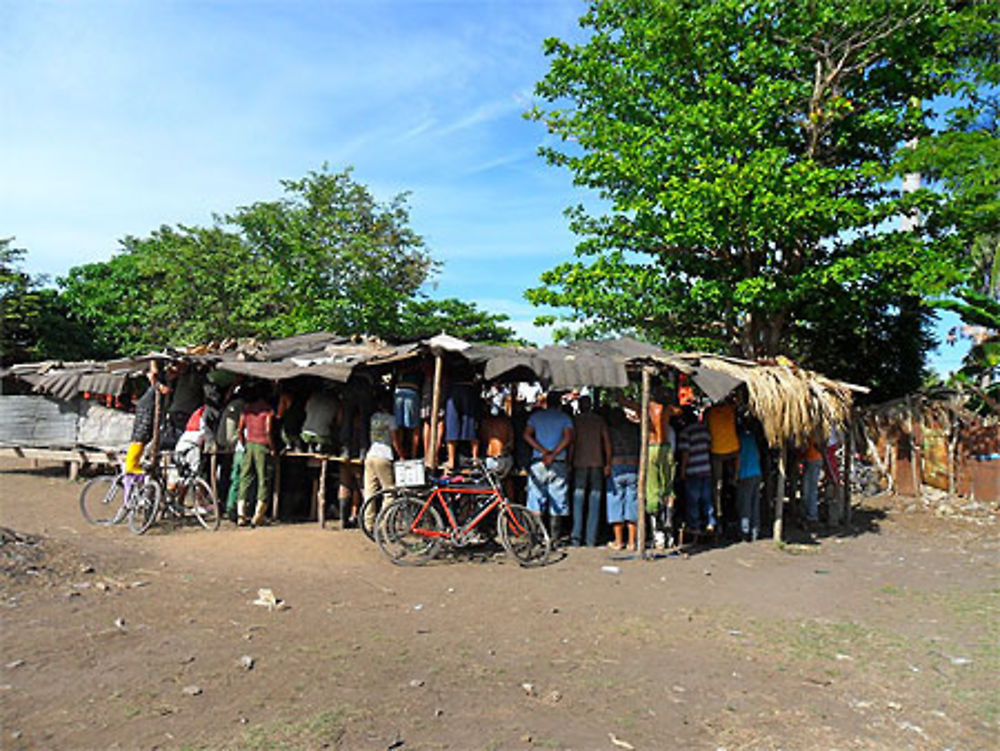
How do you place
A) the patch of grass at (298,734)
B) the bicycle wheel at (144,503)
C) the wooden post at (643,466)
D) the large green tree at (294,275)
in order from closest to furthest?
the patch of grass at (298,734) < the wooden post at (643,466) < the bicycle wheel at (144,503) < the large green tree at (294,275)

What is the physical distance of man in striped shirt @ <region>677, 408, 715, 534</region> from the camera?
31.2 ft

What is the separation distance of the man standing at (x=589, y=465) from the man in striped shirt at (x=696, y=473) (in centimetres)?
119

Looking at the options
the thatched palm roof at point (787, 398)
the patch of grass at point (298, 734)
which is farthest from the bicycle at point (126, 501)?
the thatched palm roof at point (787, 398)

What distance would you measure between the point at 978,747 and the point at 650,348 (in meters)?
6.59

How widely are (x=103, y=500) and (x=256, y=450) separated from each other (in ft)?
8.05

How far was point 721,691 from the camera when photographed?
464 cm

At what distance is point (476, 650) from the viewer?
5273mm

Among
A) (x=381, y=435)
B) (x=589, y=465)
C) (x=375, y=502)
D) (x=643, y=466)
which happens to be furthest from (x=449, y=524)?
(x=643, y=466)

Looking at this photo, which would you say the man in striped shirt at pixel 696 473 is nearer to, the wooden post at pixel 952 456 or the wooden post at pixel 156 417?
the wooden post at pixel 156 417

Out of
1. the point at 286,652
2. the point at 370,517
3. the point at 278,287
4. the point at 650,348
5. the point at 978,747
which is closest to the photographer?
the point at 978,747

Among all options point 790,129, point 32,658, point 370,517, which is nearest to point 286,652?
point 32,658

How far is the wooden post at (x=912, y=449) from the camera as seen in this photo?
15.1 meters

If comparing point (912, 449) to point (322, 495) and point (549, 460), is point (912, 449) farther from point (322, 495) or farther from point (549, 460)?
point (322, 495)

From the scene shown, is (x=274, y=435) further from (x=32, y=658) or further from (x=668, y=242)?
(x=668, y=242)
